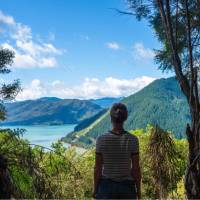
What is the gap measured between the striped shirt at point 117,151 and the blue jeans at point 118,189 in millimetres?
47

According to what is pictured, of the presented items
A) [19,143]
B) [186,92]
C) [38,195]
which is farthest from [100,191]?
[186,92]

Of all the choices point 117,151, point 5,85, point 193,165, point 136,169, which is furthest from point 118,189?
point 5,85

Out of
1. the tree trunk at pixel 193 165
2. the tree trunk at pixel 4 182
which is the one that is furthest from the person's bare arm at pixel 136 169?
the tree trunk at pixel 193 165

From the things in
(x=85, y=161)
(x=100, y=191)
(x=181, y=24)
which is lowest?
(x=85, y=161)

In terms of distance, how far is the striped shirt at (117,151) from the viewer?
15.4ft

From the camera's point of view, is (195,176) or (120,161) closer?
(120,161)

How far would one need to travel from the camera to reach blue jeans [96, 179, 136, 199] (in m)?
4.69

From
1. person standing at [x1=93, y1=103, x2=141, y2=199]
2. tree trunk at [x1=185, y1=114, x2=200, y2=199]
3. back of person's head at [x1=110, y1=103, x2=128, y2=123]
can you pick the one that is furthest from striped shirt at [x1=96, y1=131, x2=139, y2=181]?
tree trunk at [x1=185, y1=114, x2=200, y2=199]

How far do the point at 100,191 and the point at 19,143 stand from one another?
1295 mm

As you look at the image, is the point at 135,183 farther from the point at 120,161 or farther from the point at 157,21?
the point at 157,21

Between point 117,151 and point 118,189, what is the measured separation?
358mm

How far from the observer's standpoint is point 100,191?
187 inches

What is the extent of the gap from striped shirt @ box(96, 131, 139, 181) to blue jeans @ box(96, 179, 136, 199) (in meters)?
0.05

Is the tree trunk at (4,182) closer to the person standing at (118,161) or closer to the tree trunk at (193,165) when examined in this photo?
the person standing at (118,161)
